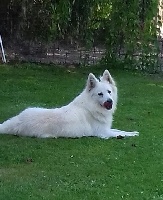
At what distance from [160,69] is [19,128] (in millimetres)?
7216

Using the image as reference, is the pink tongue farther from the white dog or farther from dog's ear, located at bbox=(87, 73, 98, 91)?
dog's ear, located at bbox=(87, 73, 98, 91)

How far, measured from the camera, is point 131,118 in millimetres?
8445

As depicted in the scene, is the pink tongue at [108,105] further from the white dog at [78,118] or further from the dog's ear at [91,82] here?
the dog's ear at [91,82]

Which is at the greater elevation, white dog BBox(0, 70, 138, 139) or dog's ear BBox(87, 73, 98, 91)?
dog's ear BBox(87, 73, 98, 91)

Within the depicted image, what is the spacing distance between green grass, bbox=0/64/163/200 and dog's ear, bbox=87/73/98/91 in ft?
2.40

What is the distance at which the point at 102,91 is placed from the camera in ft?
23.5

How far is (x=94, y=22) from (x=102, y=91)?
7026 millimetres

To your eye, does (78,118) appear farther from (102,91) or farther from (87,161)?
(87,161)

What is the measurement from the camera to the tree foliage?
1357 centimetres

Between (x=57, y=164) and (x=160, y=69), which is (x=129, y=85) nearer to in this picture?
(x=160, y=69)

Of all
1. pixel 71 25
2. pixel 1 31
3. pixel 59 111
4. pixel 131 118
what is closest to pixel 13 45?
pixel 1 31

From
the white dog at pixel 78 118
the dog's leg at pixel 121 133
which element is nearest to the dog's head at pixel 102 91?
the white dog at pixel 78 118

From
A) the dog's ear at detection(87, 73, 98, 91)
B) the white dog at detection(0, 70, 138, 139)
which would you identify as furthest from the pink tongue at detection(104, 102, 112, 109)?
the dog's ear at detection(87, 73, 98, 91)

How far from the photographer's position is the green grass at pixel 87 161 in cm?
503
